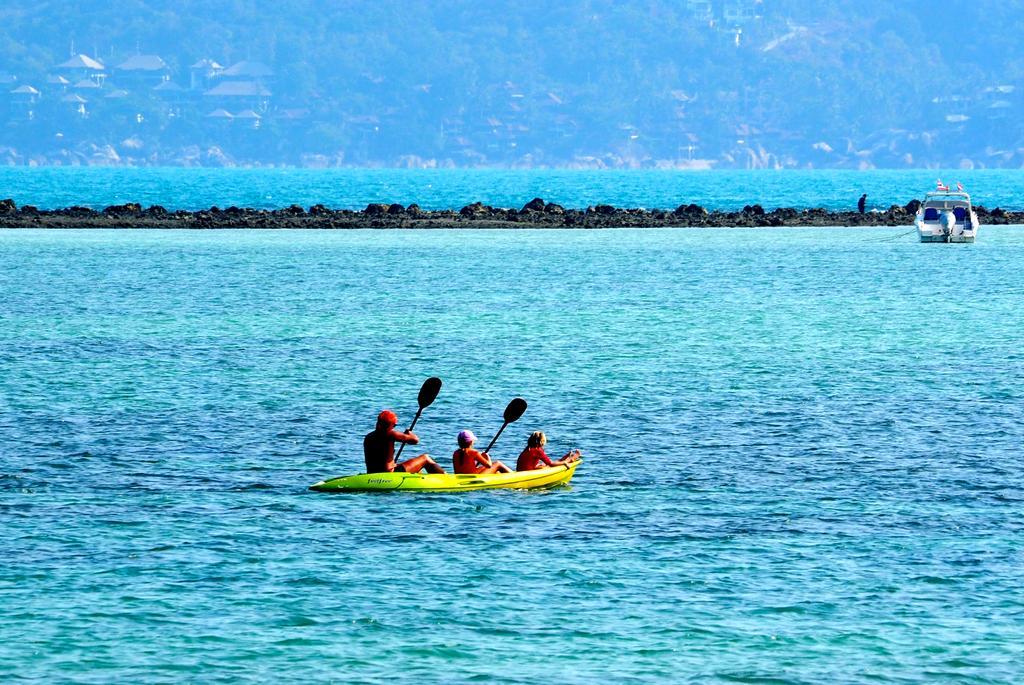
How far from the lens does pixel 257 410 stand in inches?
1576

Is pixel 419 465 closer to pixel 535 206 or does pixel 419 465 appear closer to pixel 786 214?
pixel 535 206

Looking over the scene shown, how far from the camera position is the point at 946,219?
353 feet

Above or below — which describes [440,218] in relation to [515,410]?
above

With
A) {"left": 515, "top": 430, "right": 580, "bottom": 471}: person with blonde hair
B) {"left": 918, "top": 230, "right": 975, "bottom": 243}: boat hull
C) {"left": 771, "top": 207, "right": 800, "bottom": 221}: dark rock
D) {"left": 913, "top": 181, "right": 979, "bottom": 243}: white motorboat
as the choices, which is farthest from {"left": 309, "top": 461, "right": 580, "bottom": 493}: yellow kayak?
{"left": 771, "top": 207, "right": 800, "bottom": 221}: dark rock

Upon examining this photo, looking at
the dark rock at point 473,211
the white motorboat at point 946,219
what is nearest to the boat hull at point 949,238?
the white motorboat at point 946,219

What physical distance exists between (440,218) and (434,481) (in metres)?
100

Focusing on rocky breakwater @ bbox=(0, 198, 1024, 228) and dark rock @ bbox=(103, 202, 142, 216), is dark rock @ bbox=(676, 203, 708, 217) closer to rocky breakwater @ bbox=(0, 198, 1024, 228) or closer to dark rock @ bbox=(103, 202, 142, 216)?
rocky breakwater @ bbox=(0, 198, 1024, 228)

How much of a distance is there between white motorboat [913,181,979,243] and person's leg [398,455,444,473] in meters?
80.8

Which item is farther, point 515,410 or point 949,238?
point 949,238

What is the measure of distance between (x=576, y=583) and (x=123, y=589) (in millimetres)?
6194

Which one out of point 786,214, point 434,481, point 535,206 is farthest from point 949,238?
point 434,481

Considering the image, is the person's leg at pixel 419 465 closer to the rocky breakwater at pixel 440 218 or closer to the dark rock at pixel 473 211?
the rocky breakwater at pixel 440 218

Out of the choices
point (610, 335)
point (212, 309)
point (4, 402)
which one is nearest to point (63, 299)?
point (212, 309)

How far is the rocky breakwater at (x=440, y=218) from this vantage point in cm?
12444
